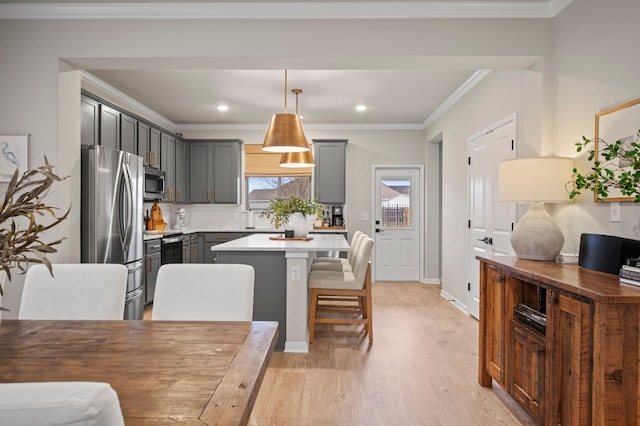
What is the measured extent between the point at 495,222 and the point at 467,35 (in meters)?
1.79

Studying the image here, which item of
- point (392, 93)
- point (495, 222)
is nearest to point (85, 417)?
point (495, 222)

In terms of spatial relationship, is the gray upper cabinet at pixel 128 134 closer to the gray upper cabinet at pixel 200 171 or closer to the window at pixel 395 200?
the gray upper cabinet at pixel 200 171

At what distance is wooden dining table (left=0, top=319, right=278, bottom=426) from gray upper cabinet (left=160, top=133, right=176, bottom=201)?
437 cm

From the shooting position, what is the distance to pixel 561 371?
1.85 meters

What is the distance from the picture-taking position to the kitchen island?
342 centimetres

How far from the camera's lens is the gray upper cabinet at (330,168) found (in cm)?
657

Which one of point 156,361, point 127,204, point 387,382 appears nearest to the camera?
point 156,361

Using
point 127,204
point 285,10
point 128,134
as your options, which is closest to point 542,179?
point 285,10

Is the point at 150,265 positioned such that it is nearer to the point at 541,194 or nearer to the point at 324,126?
the point at 324,126

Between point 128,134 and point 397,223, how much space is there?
13.9ft

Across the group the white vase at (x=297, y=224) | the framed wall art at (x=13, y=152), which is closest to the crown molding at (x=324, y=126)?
the white vase at (x=297, y=224)

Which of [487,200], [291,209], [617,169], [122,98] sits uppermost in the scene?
[122,98]

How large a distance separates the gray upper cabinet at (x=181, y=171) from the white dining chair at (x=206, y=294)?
182 inches

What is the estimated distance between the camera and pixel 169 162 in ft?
19.4
